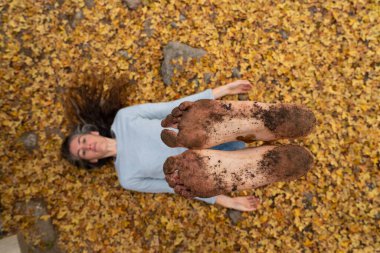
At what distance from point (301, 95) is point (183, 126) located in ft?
6.67

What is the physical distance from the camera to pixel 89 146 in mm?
2746

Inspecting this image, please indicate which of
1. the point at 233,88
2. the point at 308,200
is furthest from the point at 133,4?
the point at 308,200

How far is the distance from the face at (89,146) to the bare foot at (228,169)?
4.04ft

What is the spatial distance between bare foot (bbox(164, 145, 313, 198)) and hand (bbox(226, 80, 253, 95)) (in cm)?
144

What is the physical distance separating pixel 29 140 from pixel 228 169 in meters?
2.59

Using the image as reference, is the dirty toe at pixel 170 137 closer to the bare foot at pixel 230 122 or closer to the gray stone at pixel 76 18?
the bare foot at pixel 230 122

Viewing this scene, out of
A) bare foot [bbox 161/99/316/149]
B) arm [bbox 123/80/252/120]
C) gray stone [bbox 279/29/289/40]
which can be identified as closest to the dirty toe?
bare foot [bbox 161/99/316/149]

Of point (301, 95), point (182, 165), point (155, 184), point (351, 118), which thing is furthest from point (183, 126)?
point (351, 118)

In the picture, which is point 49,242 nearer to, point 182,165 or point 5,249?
point 5,249

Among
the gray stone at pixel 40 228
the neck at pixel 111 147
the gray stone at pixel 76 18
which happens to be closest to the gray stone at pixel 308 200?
the neck at pixel 111 147

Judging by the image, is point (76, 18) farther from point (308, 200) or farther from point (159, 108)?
point (308, 200)

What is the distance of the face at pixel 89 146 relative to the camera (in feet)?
9.02

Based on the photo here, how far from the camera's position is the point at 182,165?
1.65m

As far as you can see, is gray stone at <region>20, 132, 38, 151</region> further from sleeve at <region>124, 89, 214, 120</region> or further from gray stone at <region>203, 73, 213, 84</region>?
gray stone at <region>203, 73, 213, 84</region>
